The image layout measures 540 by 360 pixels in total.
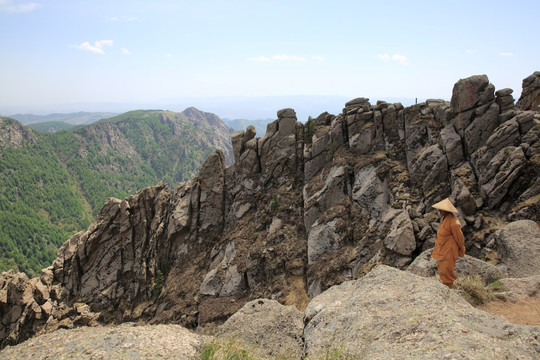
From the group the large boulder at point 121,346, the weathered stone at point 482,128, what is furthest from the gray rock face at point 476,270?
the weathered stone at point 482,128

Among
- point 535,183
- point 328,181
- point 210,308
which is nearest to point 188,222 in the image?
point 210,308

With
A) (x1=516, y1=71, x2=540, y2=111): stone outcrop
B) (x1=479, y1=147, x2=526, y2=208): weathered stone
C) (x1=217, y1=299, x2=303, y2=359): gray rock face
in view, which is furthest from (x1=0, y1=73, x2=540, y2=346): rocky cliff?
(x1=217, y1=299, x2=303, y2=359): gray rock face

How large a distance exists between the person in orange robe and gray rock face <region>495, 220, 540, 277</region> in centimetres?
443

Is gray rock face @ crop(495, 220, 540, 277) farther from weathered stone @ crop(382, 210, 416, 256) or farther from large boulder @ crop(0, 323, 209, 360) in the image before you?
large boulder @ crop(0, 323, 209, 360)

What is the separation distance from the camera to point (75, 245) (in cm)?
3950

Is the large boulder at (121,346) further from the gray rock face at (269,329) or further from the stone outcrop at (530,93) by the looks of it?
the stone outcrop at (530,93)

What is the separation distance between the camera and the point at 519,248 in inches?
619

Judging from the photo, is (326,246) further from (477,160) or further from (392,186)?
(477,160)

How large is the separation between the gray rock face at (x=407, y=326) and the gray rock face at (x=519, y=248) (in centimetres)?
704

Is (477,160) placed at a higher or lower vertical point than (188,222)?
higher

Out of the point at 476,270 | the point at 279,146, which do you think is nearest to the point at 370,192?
the point at 279,146

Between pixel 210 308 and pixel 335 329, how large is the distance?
64.7ft

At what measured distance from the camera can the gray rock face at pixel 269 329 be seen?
10758 millimetres

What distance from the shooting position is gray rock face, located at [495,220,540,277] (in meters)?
14.8
